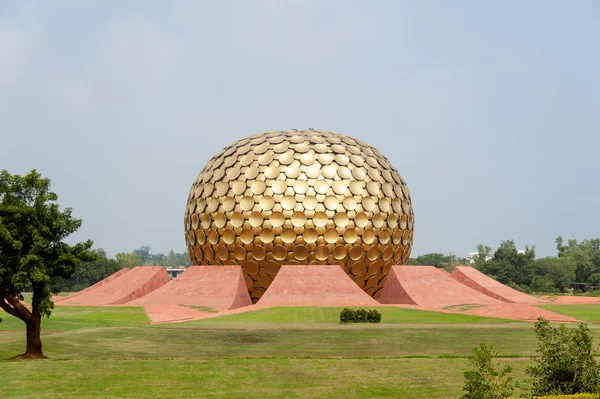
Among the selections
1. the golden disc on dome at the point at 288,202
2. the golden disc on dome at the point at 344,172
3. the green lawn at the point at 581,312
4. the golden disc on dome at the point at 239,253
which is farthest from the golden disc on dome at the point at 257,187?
the green lawn at the point at 581,312

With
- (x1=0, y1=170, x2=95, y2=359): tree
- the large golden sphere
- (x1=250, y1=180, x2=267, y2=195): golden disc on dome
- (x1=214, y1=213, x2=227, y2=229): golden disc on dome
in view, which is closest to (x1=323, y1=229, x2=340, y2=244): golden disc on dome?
the large golden sphere

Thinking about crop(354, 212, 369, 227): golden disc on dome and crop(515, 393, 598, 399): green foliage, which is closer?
crop(515, 393, 598, 399): green foliage

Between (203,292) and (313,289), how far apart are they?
5.71 m

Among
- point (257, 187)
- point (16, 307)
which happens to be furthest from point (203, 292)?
point (16, 307)

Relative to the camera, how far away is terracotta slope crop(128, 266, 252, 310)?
29766 mm

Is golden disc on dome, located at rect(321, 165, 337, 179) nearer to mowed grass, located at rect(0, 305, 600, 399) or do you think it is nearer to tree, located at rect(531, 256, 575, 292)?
mowed grass, located at rect(0, 305, 600, 399)

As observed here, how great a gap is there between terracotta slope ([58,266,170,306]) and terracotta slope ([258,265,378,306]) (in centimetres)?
894

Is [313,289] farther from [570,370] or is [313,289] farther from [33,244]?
[570,370]

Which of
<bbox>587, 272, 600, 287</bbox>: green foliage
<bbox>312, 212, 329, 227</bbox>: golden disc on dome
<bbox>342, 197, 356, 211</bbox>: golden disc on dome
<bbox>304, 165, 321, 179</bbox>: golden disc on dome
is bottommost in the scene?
<bbox>587, 272, 600, 287</bbox>: green foliage

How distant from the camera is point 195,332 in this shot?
19.4 meters

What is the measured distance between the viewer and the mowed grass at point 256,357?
1125 cm

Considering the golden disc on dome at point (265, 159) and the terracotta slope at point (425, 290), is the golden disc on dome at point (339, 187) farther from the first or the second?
the terracotta slope at point (425, 290)

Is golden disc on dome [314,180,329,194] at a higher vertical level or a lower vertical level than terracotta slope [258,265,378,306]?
higher

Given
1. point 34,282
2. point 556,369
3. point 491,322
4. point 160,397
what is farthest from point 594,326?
point 34,282
